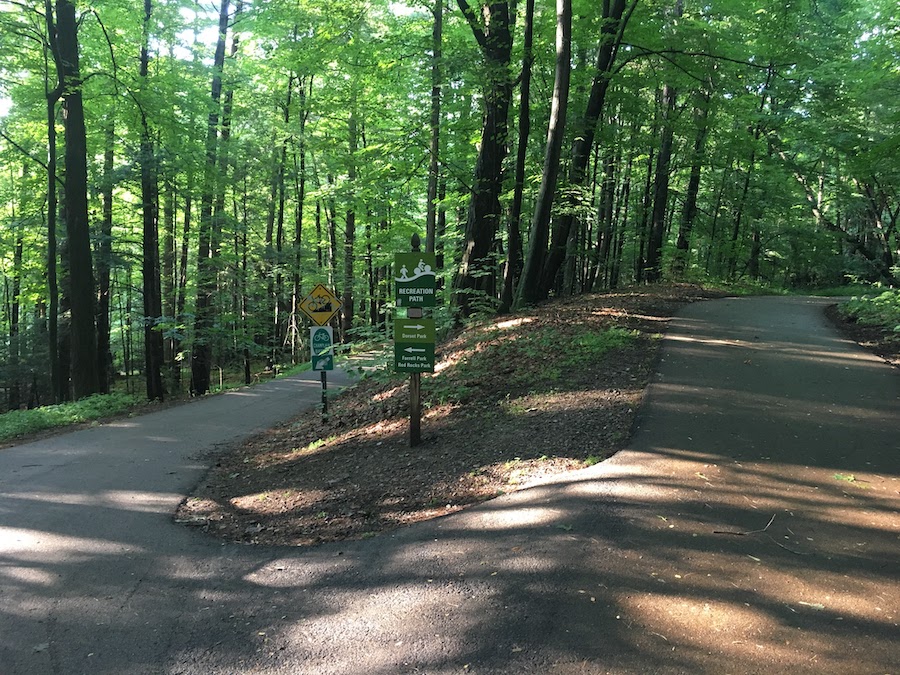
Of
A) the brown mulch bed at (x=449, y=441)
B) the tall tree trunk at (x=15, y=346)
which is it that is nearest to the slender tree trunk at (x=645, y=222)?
the brown mulch bed at (x=449, y=441)

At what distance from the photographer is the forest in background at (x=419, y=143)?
13211mm

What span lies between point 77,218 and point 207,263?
17.1ft

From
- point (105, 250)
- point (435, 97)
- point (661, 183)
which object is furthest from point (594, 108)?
point (105, 250)

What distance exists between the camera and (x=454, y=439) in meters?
6.80

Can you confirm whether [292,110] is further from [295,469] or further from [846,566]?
[846,566]

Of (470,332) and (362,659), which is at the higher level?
(470,332)

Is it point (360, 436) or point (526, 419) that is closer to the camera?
point (526, 419)

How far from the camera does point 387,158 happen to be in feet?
45.1

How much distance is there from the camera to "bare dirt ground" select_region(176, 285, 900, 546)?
216 inches

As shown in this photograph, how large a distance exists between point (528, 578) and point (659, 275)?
20.8 meters

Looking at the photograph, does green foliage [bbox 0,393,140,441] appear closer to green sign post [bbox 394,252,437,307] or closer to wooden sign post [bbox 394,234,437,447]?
wooden sign post [bbox 394,234,437,447]

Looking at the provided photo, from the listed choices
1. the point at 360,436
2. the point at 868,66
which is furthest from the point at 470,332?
the point at 868,66

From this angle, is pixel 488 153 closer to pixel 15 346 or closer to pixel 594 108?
pixel 594 108

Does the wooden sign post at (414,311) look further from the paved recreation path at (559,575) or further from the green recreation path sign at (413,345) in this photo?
the paved recreation path at (559,575)
